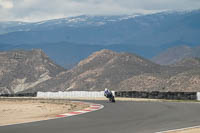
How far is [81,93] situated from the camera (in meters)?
57.8

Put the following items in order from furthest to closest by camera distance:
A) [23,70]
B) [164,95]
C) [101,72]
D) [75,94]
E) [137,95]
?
[23,70]
[101,72]
[75,94]
[137,95]
[164,95]

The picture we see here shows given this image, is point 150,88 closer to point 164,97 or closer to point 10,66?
point 164,97

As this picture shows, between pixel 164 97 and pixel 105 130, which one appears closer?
pixel 105 130

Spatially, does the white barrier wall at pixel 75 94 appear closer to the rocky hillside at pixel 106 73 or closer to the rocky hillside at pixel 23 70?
the rocky hillside at pixel 106 73

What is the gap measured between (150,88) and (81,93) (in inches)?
1994

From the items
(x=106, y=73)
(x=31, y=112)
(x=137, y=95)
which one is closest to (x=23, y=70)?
(x=106, y=73)

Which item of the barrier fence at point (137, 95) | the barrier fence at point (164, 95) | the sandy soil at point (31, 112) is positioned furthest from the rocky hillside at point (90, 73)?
the sandy soil at point (31, 112)

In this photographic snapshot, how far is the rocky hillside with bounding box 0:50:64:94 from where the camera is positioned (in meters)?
170

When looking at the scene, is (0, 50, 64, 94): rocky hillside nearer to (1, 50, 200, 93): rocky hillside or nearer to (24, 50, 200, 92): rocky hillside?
(1, 50, 200, 93): rocky hillside

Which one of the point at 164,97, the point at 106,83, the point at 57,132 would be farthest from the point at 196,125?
the point at 106,83

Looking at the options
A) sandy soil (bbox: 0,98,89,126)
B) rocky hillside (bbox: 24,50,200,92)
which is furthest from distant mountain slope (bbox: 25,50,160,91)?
sandy soil (bbox: 0,98,89,126)

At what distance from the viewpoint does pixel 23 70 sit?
180375 mm

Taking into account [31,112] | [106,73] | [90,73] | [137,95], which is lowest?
[31,112]

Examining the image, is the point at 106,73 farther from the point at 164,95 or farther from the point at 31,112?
the point at 31,112
